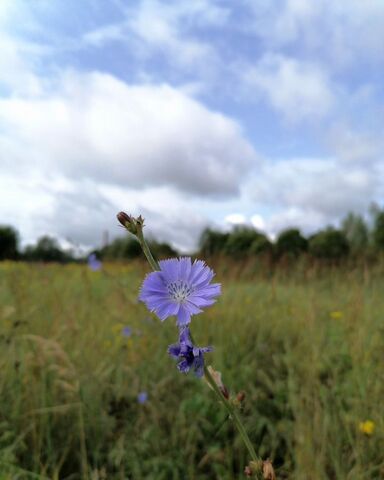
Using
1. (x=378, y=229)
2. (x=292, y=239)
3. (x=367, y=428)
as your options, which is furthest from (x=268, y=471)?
(x=378, y=229)

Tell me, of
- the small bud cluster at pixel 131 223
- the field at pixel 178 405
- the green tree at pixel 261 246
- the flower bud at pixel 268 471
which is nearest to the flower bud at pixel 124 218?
the small bud cluster at pixel 131 223

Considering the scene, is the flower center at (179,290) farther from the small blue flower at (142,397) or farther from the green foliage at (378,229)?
the green foliage at (378,229)

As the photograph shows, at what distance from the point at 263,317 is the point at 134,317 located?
97 cm

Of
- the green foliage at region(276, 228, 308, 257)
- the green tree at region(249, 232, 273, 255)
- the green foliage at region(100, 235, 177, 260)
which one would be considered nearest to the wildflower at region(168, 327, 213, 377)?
the green foliage at region(100, 235, 177, 260)

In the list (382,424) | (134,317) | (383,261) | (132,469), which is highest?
(383,261)

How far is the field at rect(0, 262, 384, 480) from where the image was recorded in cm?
216

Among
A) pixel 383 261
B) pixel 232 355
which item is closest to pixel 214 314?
pixel 232 355

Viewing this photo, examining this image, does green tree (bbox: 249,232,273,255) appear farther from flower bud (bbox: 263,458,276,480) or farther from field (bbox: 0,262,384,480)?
flower bud (bbox: 263,458,276,480)

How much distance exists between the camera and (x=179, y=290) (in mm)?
664

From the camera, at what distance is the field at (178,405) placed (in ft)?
7.08

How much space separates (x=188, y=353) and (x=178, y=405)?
2117 millimetres

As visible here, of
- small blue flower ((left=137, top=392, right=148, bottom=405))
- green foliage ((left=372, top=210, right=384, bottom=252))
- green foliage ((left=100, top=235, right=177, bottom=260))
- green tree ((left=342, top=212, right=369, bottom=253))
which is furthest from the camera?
green tree ((left=342, top=212, right=369, bottom=253))

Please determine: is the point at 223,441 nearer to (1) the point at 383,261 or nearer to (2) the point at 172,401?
(2) the point at 172,401

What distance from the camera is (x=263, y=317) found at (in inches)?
159
